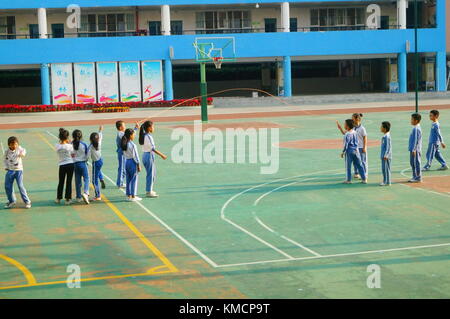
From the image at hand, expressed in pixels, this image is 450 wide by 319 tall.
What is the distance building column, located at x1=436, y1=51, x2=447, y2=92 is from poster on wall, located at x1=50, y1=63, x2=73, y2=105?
2916 cm

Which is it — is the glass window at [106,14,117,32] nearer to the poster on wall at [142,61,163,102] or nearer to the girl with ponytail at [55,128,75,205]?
the poster on wall at [142,61,163,102]

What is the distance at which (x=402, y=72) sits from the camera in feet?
188

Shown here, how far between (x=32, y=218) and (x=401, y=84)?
47.4 meters

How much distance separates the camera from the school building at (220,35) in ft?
176

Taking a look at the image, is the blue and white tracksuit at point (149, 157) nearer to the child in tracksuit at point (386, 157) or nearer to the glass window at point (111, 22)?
the child in tracksuit at point (386, 157)

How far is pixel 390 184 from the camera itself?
1738 centimetres

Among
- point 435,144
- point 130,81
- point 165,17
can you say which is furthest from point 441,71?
point 435,144

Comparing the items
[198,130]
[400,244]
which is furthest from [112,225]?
[198,130]

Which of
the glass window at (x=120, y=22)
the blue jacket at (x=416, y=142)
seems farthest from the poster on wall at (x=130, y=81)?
the blue jacket at (x=416, y=142)

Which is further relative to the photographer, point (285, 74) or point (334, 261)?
point (285, 74)

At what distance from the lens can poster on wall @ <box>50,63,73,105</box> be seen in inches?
2122

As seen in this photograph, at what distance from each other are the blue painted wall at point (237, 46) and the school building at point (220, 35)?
74mm

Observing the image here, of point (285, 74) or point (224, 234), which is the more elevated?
point (285, 74)
